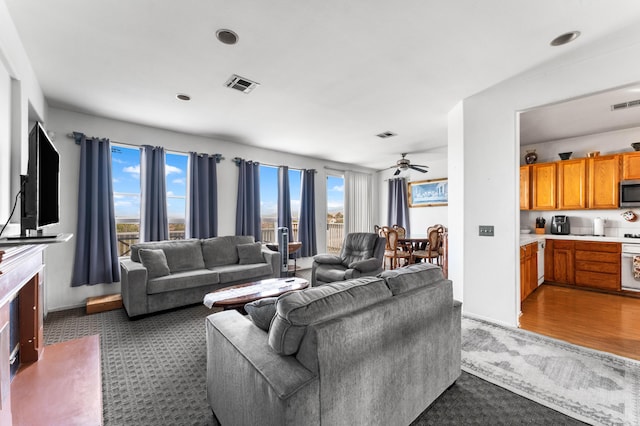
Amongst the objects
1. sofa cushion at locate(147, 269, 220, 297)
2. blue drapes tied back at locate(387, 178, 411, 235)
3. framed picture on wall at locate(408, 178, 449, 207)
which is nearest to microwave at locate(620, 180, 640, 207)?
framed picture on wall at locate(408, 178, 449, 207)

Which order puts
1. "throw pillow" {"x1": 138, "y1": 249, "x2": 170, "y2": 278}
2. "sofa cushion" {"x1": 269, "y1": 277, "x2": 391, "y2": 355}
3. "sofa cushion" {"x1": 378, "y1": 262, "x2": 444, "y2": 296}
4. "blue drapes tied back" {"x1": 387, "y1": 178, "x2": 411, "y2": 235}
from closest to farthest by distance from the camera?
"sofa cushion" {"x1": 269, "y1": 277, "x2": 391, "y2": 355}, "sofa cushion" {"x1": 378, "y1": 262, "x2": 444, "y2": 296}, "throw pillow" {"x1": 138, "y1": 249, "x2": 170, "y2": 278}, "blue drapes tied back" {"x1": 387, "y1": 178, "x2": 411, "y2": 235}

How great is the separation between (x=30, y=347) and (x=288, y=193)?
4.32 meters

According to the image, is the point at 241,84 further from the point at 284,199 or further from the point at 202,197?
the point at 284,199

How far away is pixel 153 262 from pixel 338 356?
3.28m

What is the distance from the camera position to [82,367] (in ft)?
7.43

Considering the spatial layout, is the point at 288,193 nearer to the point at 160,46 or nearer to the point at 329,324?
the point at 160,46

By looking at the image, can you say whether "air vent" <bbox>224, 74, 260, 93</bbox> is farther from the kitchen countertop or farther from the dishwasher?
the dishwasher

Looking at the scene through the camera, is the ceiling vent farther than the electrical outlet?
Yes

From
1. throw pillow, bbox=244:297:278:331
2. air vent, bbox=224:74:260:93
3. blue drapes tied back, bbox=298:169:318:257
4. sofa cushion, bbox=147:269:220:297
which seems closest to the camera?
throw pillow, bbox=244:297:278:331

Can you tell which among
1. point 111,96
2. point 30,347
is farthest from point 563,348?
point 111,96

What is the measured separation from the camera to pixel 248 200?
529 cm

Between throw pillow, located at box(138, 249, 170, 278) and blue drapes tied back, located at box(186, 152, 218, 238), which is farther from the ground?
blue drapes tied back, located at box(186, 152, 218, 238)

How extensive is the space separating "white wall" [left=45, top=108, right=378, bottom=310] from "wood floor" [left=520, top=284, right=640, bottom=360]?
473 cm

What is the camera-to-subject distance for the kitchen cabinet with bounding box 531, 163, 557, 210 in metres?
4.81
